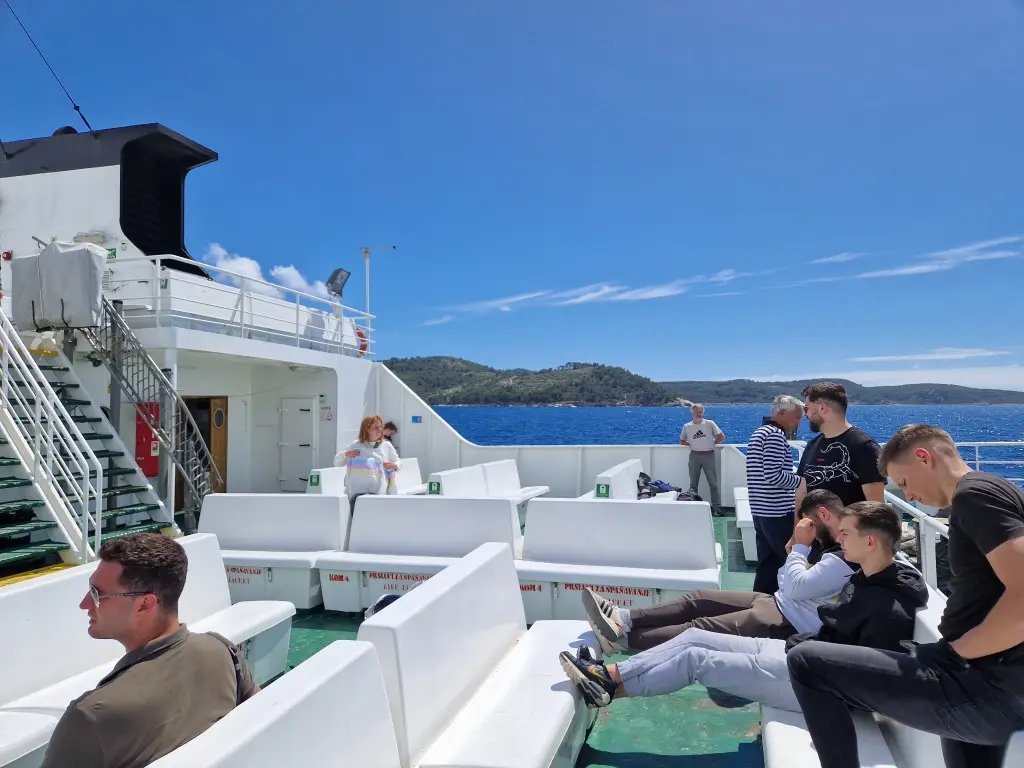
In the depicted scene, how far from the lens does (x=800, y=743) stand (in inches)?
89.1

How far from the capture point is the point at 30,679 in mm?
2680

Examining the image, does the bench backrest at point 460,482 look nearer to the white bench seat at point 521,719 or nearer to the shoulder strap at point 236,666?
the white bench seat at point 521,719

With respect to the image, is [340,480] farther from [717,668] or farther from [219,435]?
[717,668]

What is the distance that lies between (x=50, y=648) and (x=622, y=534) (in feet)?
10.7

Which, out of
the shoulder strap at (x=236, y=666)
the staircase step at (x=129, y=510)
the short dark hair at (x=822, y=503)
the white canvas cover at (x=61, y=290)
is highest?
the white canvas cover at (x=61, y=290)

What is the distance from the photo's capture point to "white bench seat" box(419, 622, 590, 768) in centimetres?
218

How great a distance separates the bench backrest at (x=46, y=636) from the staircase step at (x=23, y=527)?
2571 mm

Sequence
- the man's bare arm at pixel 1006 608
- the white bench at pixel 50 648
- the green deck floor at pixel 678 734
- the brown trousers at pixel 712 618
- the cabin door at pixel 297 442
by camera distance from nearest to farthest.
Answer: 1. the man's bare arm at pixel 1006 608
2. the white bench at pixel 50 648
3. the green deck floor at pixel 678 734
4. the brown trousers at pixel 712 618
5. the cabin door at pixel 297 442

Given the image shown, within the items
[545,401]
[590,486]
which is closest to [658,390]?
[545,401]

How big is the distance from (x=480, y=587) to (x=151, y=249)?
8477 mm

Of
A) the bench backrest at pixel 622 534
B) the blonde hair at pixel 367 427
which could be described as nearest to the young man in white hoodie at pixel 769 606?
the bench backrest at pixel 622 534

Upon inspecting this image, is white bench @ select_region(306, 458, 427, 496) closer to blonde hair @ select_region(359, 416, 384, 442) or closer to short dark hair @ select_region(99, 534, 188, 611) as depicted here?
blonde hair @ select_region(359, 416, 384, 442)

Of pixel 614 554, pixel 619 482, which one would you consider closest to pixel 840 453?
pixel 614 554

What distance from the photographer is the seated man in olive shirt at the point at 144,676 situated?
4.89ft
